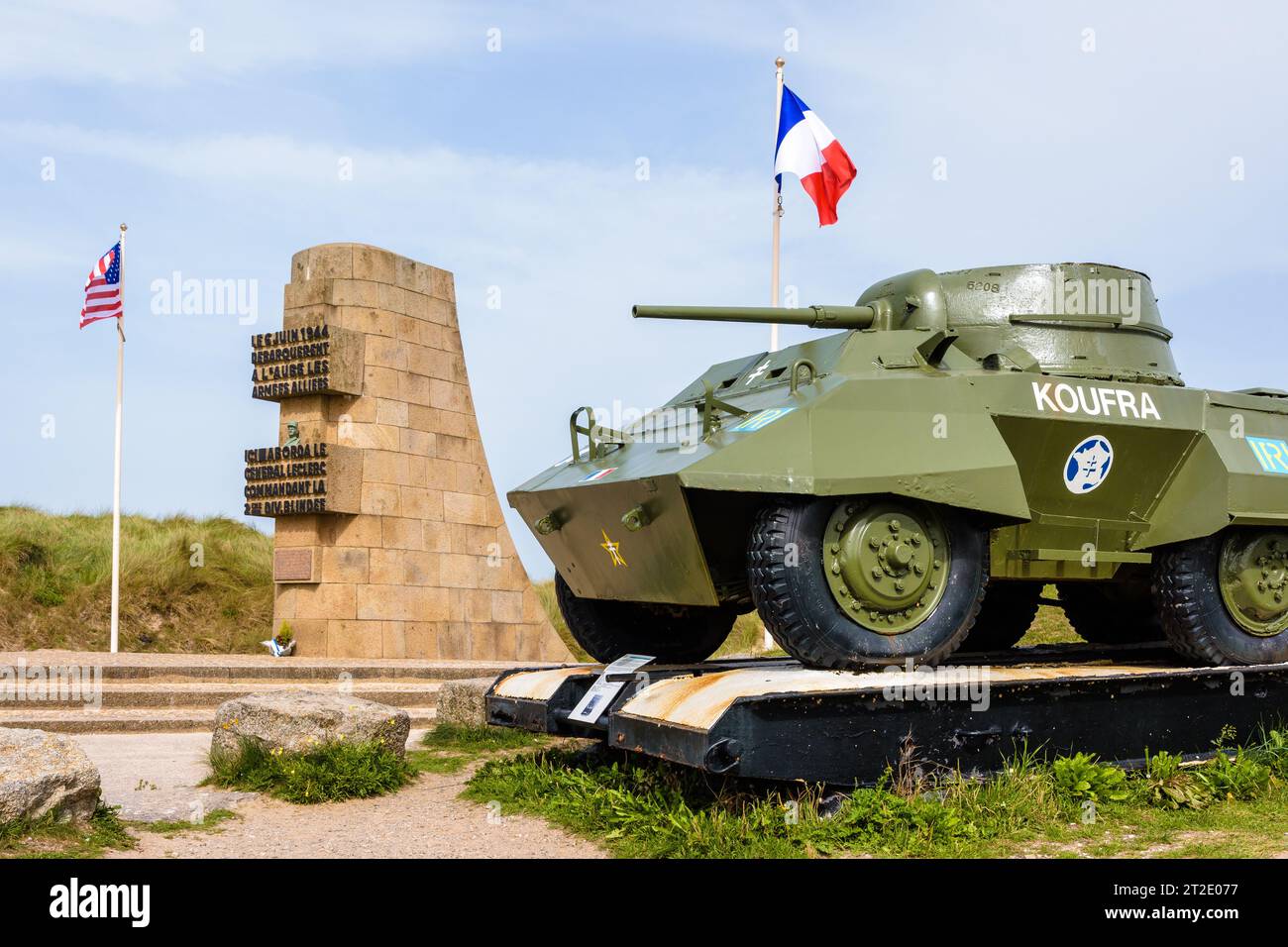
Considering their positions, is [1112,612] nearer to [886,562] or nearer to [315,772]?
[886,562]

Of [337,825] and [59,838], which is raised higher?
[59,838]

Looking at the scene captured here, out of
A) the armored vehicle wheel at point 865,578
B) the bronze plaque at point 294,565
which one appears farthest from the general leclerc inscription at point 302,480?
the armored vehicle wheel at point 865,578

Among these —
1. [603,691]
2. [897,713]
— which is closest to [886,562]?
[897,713]

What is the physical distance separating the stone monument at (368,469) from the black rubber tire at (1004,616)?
879 cm

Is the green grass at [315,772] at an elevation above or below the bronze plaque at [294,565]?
below

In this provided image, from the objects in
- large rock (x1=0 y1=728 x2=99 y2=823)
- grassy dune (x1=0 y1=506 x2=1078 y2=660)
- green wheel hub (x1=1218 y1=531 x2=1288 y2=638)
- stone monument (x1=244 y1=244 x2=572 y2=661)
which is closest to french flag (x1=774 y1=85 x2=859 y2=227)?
stone monument (x1=244 y1=244 x2=572 y2=661)

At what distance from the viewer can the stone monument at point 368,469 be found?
16.4 metres

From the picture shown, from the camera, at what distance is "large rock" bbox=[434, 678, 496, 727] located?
10.3 m

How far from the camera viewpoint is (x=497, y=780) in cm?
787

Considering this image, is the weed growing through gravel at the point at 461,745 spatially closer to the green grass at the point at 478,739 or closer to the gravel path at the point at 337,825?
the green grass at the point at 478,739

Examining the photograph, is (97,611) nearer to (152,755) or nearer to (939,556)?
(152,755)

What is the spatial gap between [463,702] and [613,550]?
3.72 m

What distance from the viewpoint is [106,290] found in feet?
56.4
